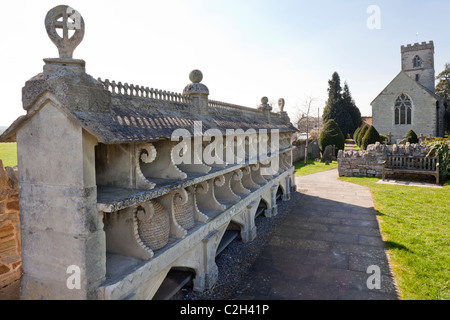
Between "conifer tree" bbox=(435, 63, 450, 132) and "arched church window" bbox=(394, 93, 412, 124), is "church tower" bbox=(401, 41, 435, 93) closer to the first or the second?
"conifer tree" bbox=(435, 63, 450, 132)

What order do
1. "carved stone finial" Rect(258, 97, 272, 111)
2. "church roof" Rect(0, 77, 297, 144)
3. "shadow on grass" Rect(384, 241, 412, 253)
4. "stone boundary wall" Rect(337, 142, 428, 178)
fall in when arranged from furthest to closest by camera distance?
"stone boundary wall" Rect(337, 142, 428, 178)
"carved stone finial" Rect(258, 97, 272, 111)
"shadow on grass" Rect(384, 241, 412, 253)
"church roof" Rect(0, 77, 297, 144)

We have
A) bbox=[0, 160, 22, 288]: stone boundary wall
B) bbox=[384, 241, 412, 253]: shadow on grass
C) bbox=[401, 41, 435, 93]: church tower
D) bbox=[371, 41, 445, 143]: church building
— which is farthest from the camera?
bbox=[401, 41, 435, 93]: church tower

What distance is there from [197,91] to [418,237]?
7379 millimetres

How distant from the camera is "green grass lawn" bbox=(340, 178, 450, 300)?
5652mm

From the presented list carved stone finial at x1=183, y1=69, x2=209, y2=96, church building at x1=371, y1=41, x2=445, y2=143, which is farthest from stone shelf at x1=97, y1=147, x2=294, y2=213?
church building at x1=371, y1=41, x2=445, y2=143

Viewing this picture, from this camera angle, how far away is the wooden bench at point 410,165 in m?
16.2

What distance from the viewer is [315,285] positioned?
228 inches

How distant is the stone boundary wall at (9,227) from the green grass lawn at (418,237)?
22.8ft

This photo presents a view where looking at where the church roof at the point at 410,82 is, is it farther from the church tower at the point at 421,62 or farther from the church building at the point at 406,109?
the church tower at the point at 421,62

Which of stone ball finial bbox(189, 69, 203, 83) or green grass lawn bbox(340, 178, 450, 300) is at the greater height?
stone ball finial bbox(189, 69, 203, 83)

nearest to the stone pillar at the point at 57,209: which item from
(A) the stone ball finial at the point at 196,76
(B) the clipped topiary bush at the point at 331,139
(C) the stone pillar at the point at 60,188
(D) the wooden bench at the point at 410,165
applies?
(C) the stone pillar at the point at 60,188

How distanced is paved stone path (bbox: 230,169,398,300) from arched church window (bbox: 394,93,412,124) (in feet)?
103

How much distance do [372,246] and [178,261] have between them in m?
5.62

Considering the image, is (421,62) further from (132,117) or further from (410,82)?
(132,117)
